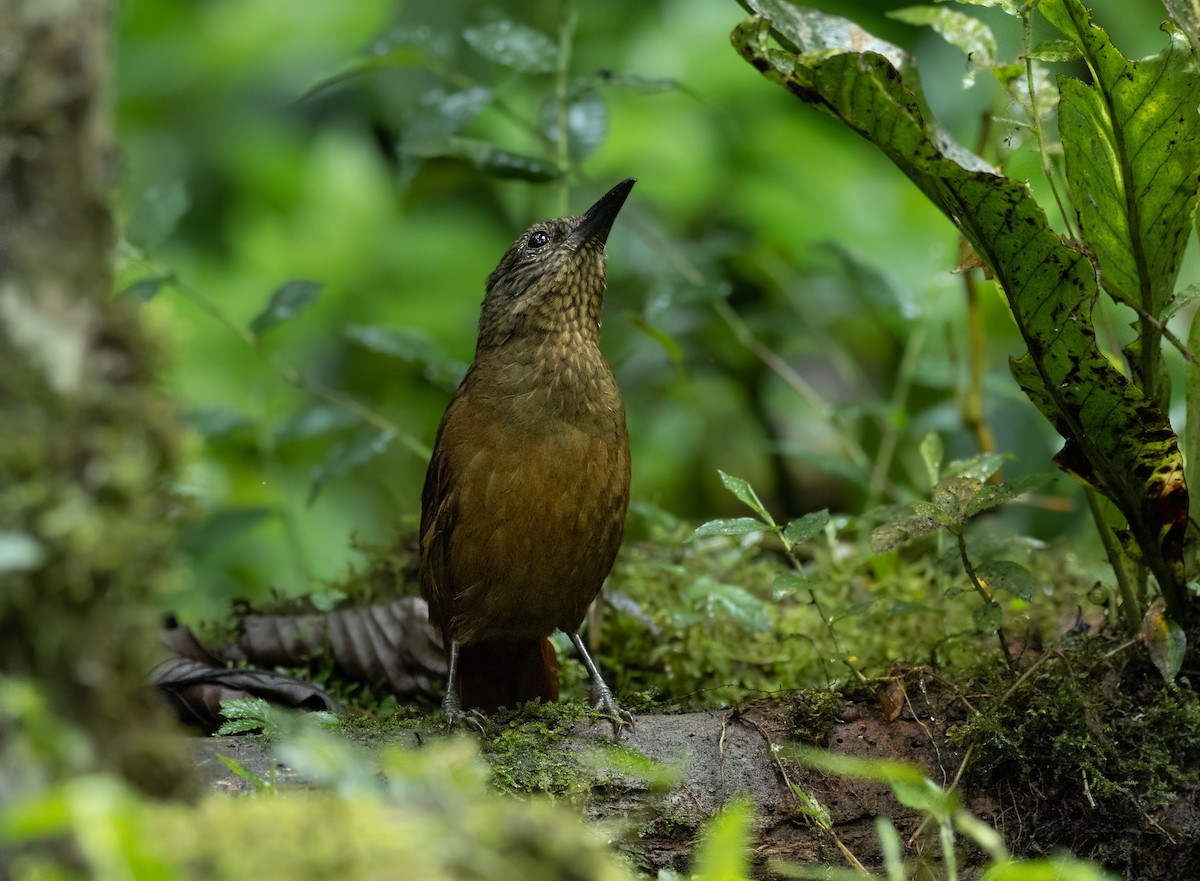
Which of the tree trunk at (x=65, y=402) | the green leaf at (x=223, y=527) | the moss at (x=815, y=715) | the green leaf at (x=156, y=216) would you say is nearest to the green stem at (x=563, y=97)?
the green leaf at (x=156, y=216)

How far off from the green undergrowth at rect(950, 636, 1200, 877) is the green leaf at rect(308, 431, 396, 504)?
2.07 metres

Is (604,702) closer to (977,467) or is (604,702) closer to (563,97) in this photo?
(977,467)

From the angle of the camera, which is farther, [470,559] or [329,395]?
[329,395]

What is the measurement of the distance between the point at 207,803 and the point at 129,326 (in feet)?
1.72

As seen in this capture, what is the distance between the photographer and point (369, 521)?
548 cm

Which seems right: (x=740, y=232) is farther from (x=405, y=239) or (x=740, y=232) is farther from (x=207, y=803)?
(x=207, y=803)

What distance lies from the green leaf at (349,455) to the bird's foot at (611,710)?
1.12 meters

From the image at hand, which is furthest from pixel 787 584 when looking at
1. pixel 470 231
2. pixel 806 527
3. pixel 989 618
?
pixel 470 231

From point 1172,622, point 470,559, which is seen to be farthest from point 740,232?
point 1172,622

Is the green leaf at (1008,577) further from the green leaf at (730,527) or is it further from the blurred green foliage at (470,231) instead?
the blurred green foliage at (470,231)

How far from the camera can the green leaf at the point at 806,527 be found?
283cm

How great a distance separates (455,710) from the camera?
3.24 meters

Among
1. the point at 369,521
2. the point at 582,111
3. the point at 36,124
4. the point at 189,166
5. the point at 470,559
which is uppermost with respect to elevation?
the point at 36,124

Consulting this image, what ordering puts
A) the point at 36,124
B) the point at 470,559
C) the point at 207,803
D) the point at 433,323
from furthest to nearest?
the point at 433,323 < the point at 470,559 < the point at 207,803 < the point at 36,124
